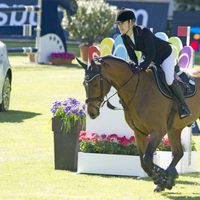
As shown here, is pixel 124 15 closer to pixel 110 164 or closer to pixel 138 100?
pixel 138 100

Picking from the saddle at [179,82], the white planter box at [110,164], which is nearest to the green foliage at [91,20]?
the white planter box at [110,164]

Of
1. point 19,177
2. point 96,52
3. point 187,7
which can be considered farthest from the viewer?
point 187,7

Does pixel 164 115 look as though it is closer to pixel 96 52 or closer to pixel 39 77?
pixel 96 52

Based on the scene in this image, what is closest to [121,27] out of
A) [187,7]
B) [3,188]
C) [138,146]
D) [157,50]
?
[157,50]

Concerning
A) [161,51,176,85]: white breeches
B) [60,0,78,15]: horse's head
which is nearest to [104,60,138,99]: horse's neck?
[161,51,176,85]: white breeches

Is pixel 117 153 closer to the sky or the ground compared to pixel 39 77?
closer to the sky

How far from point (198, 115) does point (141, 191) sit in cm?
151

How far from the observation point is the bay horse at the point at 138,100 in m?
10.6

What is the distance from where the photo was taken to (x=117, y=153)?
12.3 metres

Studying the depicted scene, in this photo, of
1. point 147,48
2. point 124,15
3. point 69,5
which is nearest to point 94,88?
point 147,48

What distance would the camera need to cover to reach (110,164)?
12234 millimetres

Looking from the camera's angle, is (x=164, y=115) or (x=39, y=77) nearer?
(x=164, y=115)

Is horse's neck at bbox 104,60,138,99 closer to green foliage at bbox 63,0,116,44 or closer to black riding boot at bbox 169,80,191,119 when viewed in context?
black riding boot at bbox 169,80,191,119

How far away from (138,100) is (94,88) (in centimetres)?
65
